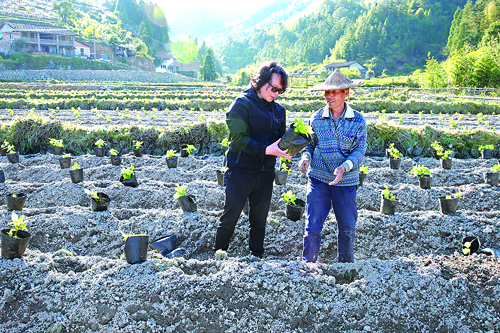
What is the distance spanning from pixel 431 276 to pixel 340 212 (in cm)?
81

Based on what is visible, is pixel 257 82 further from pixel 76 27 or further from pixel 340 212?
pixel 76 27

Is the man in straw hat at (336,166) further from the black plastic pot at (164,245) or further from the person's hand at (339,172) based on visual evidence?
the black plastic pot at (164,245)

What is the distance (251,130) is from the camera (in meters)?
2.94

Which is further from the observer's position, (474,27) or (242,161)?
(474,27)

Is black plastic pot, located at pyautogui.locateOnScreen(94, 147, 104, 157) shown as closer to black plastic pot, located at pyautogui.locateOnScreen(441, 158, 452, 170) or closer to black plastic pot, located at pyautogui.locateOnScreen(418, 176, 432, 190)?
black plastic pot, located at pyautogui.locateOnScreen(418, 176, 432, 190)

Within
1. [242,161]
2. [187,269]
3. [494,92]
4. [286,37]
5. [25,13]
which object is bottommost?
[187,269]

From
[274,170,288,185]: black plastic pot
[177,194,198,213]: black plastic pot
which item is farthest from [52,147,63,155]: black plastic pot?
[274,170,288,185]: black plastic pot

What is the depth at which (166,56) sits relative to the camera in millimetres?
103750

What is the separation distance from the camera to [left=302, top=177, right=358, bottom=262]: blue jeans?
2922mm

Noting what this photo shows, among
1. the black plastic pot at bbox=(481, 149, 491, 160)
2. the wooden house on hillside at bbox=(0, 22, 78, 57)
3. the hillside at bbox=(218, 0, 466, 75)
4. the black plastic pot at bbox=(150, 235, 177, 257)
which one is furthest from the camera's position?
the hillside at bbox=(218, 0, 466, 75)

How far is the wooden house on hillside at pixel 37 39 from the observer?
57.9 m

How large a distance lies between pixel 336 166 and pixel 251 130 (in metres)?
0.79

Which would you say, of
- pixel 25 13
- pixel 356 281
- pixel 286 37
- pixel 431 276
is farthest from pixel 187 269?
pixel 286 37

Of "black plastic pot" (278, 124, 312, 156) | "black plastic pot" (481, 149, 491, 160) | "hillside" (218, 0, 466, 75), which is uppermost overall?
"hillside" (218, 0, 466, 75)
